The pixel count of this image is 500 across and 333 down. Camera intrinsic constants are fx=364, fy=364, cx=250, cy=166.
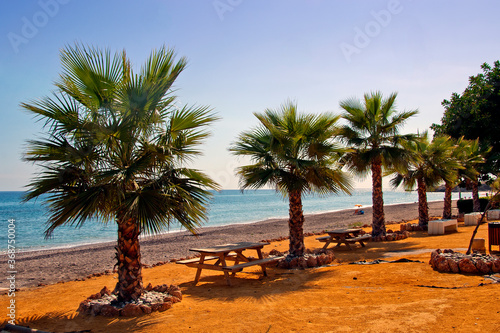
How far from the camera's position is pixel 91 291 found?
312 inches

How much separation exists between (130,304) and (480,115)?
28936 millimetres

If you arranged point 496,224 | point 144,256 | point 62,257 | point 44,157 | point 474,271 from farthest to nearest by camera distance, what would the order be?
point 62,257 → point 144,256 → point 496,224 → point 474,271 → point 44,157

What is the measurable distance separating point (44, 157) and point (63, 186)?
582mm

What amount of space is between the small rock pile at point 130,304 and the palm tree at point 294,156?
12.1 feet

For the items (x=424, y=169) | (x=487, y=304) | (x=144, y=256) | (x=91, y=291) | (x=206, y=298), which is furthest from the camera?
(x=424, y=169)

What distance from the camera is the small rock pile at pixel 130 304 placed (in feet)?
18.6

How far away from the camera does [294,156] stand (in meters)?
9.68

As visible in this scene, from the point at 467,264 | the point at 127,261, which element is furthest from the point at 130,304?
the point at 467,264

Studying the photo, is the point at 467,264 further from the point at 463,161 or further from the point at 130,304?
the point at 463,161

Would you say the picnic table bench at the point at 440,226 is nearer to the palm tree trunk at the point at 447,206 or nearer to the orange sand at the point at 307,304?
the palm tree trunk at the point at 447,206

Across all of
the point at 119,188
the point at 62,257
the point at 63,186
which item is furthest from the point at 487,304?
the point at 62,257

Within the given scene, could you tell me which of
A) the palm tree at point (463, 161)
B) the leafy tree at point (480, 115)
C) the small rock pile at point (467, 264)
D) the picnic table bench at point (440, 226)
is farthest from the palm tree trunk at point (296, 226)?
the leafy tree at point (480, 115)

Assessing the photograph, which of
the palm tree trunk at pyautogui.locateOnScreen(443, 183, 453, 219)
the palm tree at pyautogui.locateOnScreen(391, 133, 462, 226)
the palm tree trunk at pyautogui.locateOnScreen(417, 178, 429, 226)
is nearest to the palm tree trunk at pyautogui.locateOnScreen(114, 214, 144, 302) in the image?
the palm tree at pyautogui.locateOnScreen(391, 133, 462, 226)

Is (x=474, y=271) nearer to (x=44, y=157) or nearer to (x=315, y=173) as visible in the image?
(x=315, y=173)
